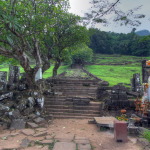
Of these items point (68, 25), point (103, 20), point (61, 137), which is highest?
point (68, 25)

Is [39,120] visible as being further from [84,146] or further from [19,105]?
[84,146]

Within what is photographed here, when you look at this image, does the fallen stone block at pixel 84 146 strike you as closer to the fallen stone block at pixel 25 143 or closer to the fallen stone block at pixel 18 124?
the fallen stone block at pixel 25 143

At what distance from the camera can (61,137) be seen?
6.15m

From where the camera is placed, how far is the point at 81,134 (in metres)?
6.56

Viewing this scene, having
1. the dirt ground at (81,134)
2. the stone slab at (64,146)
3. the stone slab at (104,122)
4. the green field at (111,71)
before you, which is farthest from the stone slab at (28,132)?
the green field at (111,71)

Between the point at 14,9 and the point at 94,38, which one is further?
the point at 94,38

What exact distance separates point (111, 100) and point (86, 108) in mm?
1354

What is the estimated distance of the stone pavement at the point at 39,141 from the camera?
522 centimetres

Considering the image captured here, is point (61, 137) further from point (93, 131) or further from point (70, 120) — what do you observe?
point (70, 120)

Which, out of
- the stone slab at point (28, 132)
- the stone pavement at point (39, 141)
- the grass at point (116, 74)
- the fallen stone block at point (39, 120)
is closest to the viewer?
the stone pavement at point (39, 141)

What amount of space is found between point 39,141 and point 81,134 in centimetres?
159

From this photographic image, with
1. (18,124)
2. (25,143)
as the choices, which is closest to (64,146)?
(25,143)

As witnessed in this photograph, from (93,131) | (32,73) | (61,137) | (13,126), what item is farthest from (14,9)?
(93,131)

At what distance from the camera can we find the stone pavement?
17.1 feet
